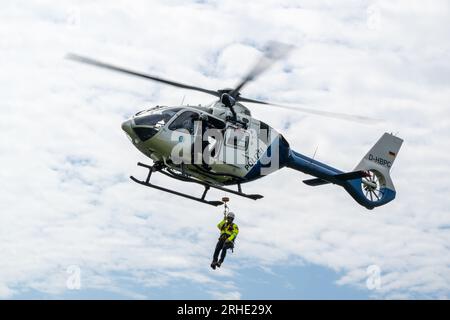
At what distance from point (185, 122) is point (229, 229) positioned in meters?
3.70

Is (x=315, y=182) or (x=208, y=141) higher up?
(x=315, y=182)

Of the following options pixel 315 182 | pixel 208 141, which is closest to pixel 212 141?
pixel 208 141

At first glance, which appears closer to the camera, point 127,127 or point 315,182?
point 127,127

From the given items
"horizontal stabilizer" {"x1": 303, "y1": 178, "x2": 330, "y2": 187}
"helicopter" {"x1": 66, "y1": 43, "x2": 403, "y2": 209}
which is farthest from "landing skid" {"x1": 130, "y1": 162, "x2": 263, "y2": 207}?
"horizontal stabilizer" {"x1": 303, "y1": 178, "x2": 330, "y2": 187}

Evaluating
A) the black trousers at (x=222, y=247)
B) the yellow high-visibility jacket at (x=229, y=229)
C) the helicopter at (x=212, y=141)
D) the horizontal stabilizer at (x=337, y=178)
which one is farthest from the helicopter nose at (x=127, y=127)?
the horizontal stabilizer at (x=337, y=178)

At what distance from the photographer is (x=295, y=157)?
974 inches

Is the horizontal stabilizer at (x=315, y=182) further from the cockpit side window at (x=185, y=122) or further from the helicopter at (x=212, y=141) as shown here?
the cockpit side window at (x=185, y=122)

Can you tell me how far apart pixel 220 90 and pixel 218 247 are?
524cm

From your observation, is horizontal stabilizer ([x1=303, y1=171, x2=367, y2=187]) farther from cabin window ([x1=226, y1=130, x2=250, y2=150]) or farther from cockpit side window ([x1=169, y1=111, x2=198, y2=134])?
cockpit side window ([x1=169, y1=111, x2=198, y2=134])

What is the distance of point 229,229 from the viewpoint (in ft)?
70.8

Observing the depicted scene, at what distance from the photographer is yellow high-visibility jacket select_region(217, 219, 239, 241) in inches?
847

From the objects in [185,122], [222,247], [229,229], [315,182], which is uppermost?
[315,182]

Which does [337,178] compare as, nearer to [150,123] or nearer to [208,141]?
[208,141]

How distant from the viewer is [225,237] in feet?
70.4
